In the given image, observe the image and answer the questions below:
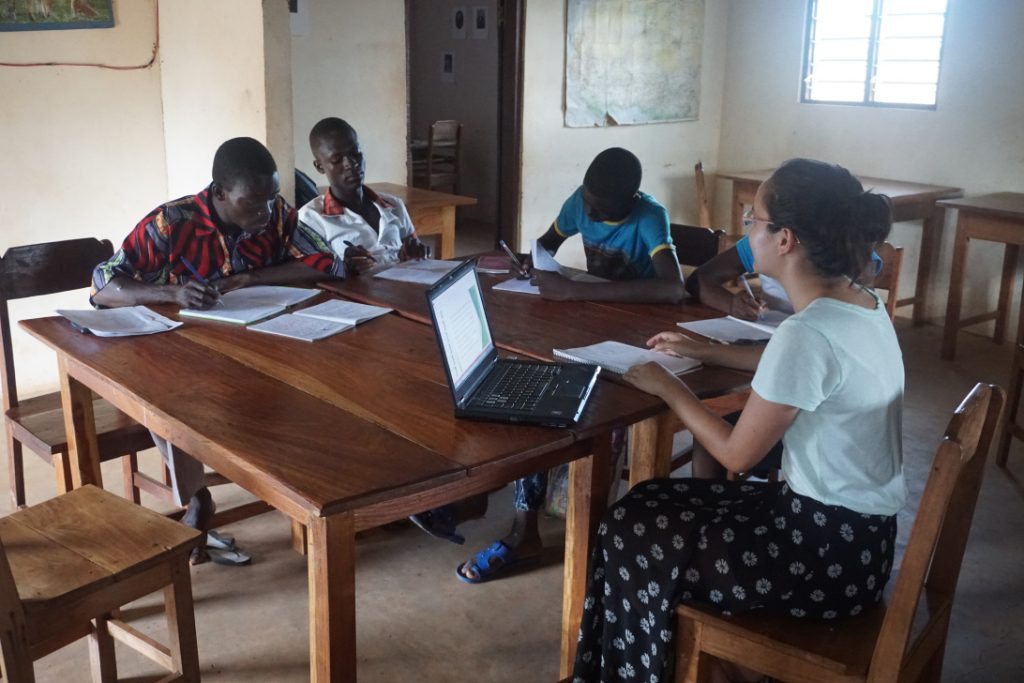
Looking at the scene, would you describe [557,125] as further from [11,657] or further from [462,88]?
[11,657]

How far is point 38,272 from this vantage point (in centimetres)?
279

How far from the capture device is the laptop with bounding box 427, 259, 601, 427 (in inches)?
69.3

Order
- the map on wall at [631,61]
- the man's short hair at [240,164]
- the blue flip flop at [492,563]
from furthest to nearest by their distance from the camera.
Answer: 1. the map on wall at [631,61]
2. the blue flip flop at [492,563]
3. the man's short hair at [240,164]

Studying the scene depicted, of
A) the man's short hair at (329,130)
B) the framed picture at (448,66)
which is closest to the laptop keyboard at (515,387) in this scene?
the man's short hair at (329,130)

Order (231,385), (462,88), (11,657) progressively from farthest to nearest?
(462,88) < (231,385) < (11,657)

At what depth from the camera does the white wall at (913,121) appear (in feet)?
17.0

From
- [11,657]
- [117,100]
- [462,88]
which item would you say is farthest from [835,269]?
[462,88]

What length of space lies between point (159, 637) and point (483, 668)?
80cm

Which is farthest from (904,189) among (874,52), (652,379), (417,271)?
(652,379)

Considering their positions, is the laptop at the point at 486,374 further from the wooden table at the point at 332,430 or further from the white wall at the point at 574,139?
the white wall at the point at 574,139

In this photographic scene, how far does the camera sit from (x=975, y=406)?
1480mm

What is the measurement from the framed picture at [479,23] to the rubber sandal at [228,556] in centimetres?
566

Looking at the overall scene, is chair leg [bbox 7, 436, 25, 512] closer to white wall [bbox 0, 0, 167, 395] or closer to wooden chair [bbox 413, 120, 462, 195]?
white wall [bbox 0, 0, 167, 395]

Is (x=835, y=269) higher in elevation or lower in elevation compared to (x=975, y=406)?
higher
